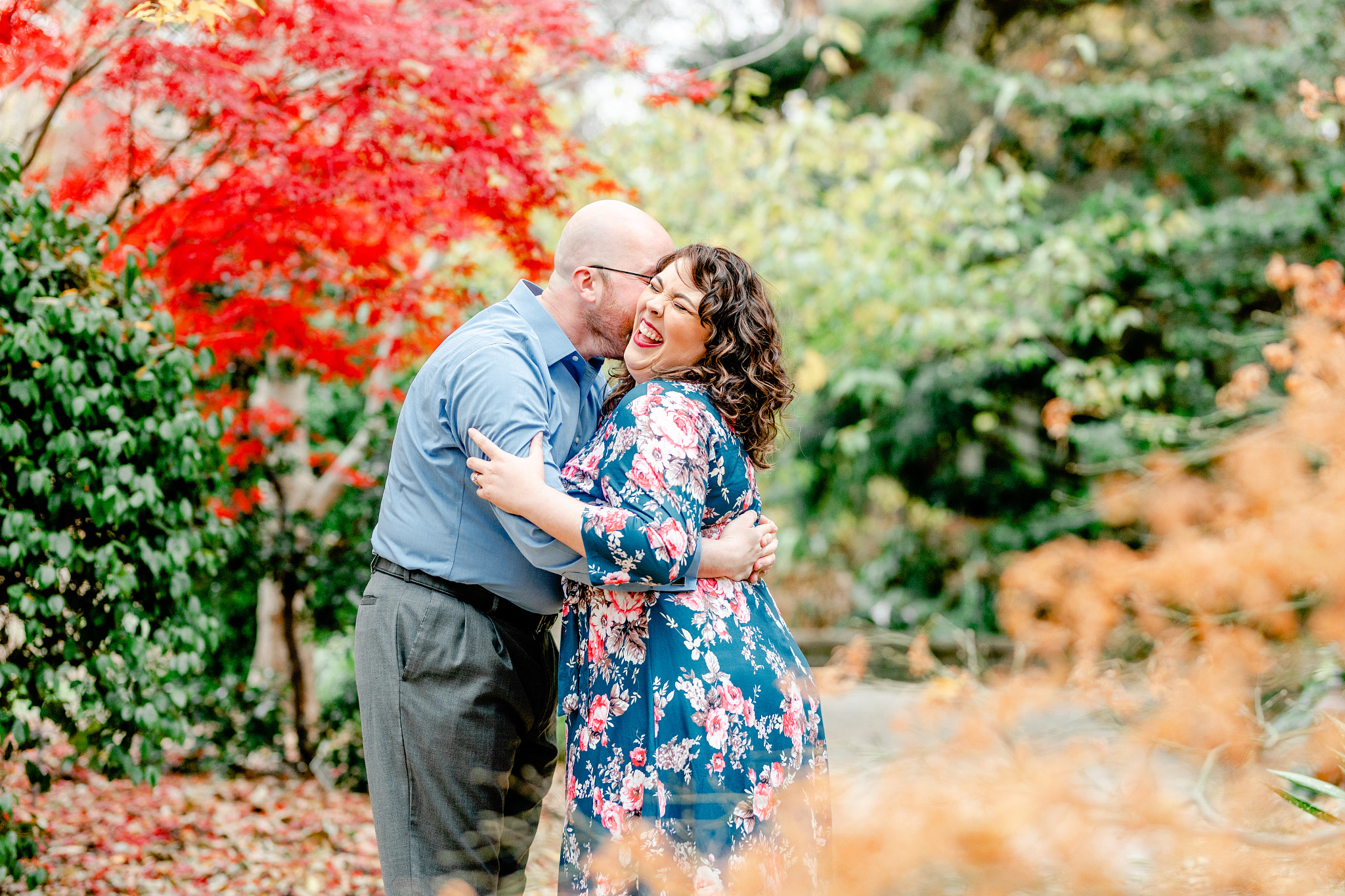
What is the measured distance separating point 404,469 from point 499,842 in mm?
928

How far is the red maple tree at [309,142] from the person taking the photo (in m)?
3.21

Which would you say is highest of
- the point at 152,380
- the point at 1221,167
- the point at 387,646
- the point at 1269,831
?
the point at 1221,167

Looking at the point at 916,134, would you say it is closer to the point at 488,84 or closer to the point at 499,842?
the point at 488,84

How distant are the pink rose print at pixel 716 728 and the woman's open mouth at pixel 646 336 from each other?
785 mm

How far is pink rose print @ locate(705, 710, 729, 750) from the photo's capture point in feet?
6.32

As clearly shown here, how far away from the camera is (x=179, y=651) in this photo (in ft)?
10.0

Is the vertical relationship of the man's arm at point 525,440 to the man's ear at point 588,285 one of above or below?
below

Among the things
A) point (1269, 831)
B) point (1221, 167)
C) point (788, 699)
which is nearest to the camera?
point (1269, 831)

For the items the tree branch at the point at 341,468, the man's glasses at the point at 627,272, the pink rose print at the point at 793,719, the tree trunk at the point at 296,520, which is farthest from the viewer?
the tree branch at the point at 341,468

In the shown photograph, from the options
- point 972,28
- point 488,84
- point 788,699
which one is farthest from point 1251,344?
point 788,699

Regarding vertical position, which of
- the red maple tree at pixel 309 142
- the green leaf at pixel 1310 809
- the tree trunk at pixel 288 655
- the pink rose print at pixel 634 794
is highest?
the red maple tree at pixel 309 142

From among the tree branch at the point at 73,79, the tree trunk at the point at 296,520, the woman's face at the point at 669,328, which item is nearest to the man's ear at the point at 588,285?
the woman's face at the point at 669,328

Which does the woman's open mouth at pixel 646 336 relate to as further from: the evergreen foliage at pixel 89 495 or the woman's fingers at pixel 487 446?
the evergreen foliage at pixel 89 495

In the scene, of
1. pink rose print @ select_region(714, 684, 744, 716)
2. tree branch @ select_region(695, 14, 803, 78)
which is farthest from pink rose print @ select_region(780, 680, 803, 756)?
tree branch @ select_region(695, 14, 803, 78)
